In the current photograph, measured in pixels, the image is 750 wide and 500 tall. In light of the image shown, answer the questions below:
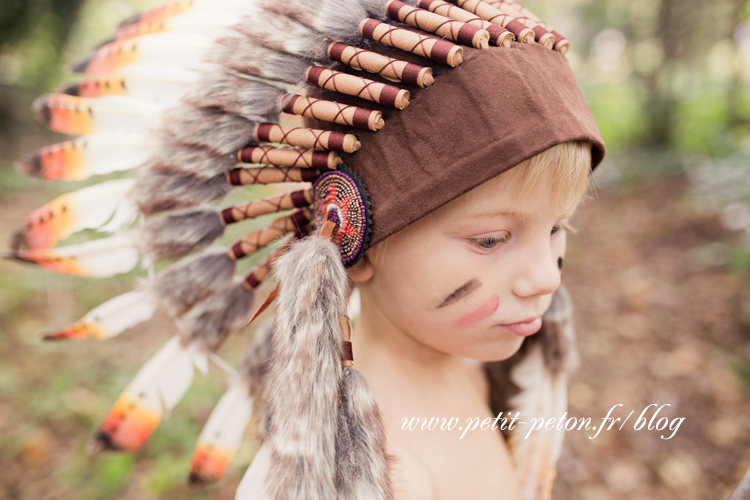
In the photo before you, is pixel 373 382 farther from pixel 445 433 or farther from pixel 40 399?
pixel 40 399

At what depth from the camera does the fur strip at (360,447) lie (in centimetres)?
97

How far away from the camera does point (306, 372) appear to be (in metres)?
0.99

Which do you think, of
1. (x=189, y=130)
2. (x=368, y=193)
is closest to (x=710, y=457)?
(x=368, y=193)

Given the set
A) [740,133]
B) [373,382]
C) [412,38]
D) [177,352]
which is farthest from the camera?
[740,133]

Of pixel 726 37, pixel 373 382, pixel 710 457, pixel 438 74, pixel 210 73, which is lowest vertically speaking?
pixel 710 457

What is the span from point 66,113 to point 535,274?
1309mm

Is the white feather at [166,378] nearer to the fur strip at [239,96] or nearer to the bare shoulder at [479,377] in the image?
the fur strip at [239,96]

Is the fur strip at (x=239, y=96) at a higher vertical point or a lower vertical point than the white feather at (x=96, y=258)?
higher

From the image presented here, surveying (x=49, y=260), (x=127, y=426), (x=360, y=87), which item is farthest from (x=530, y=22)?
(x=127, y=426)

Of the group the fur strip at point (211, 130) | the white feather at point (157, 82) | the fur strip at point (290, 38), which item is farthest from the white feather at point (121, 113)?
the fur strip at point (290, 38)

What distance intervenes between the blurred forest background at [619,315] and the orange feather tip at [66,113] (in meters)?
1.86

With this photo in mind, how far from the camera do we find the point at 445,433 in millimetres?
1328

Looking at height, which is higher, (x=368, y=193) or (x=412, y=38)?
(x=412, y=38)

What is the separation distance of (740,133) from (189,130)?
7.14m
